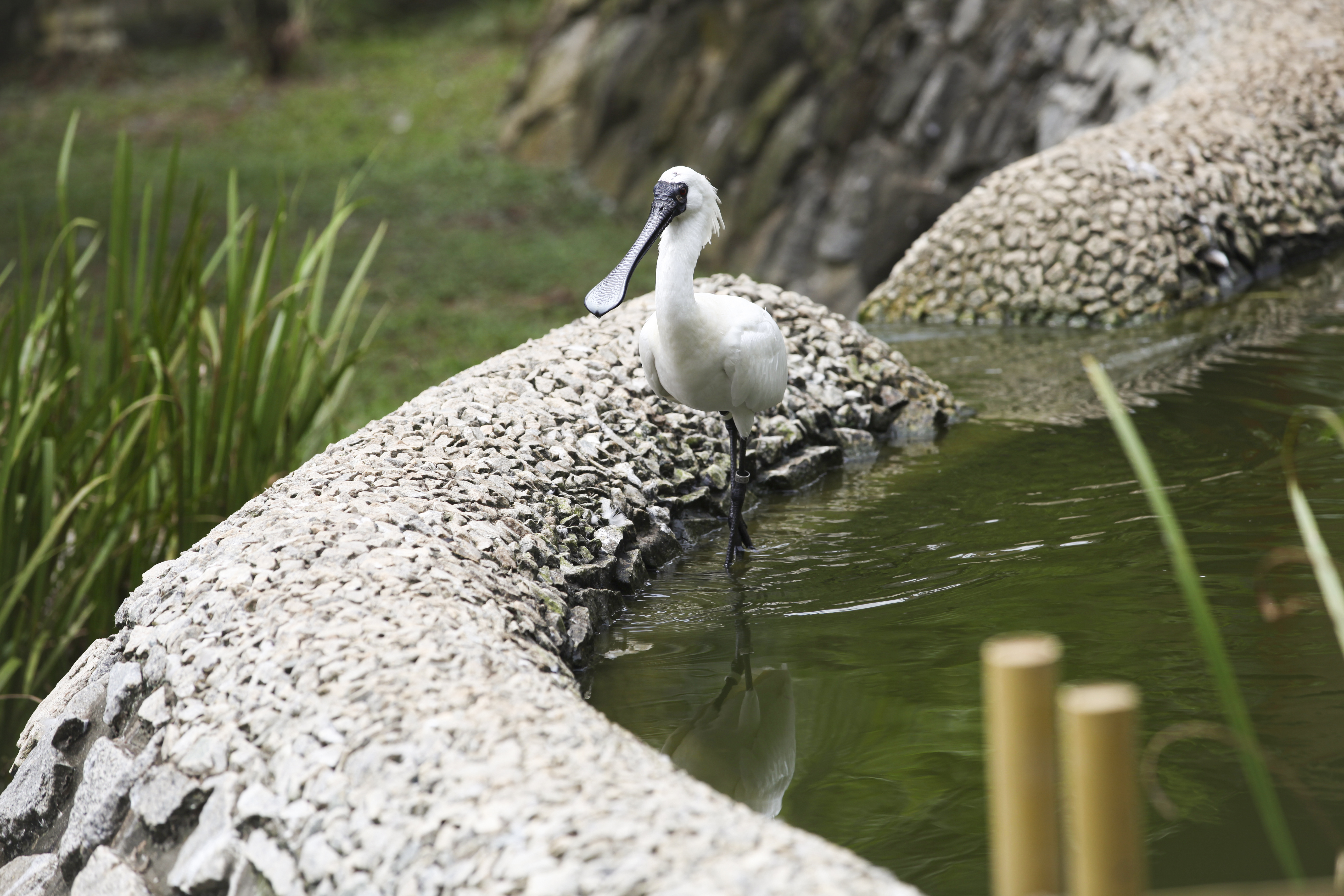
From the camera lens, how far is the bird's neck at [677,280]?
296 cm

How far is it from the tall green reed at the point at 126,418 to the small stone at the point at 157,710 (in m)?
0.95

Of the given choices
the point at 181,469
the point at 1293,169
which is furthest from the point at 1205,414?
the point at 181,469

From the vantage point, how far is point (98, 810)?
218cm

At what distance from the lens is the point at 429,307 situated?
885 centimetres

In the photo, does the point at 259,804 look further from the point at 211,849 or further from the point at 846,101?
the point at 846,101

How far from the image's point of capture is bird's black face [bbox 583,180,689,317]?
9.57 feet

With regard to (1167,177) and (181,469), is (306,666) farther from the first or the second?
(1167,177)

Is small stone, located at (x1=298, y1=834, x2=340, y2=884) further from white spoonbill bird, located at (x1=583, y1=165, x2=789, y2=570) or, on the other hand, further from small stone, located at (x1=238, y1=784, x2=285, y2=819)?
white spoonbill bird, located at (x1=583, y1=165, x2=789, y2=570)

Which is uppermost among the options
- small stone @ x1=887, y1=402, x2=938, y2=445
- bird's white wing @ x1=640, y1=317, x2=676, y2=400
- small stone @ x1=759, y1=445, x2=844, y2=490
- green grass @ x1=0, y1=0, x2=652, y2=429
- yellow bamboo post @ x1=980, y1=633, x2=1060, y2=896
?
yellow bamboo post @ x1=980, y1=633, x2=1060, y2=896

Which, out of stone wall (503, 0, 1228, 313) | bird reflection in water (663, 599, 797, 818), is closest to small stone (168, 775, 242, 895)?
bird reflection in water (663, 599, 797, 818)

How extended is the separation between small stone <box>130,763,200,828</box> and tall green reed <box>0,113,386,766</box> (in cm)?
113

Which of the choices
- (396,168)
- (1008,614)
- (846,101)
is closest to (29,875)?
(1008,614)

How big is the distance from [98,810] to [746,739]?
1.25m

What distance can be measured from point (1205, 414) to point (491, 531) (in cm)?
254
